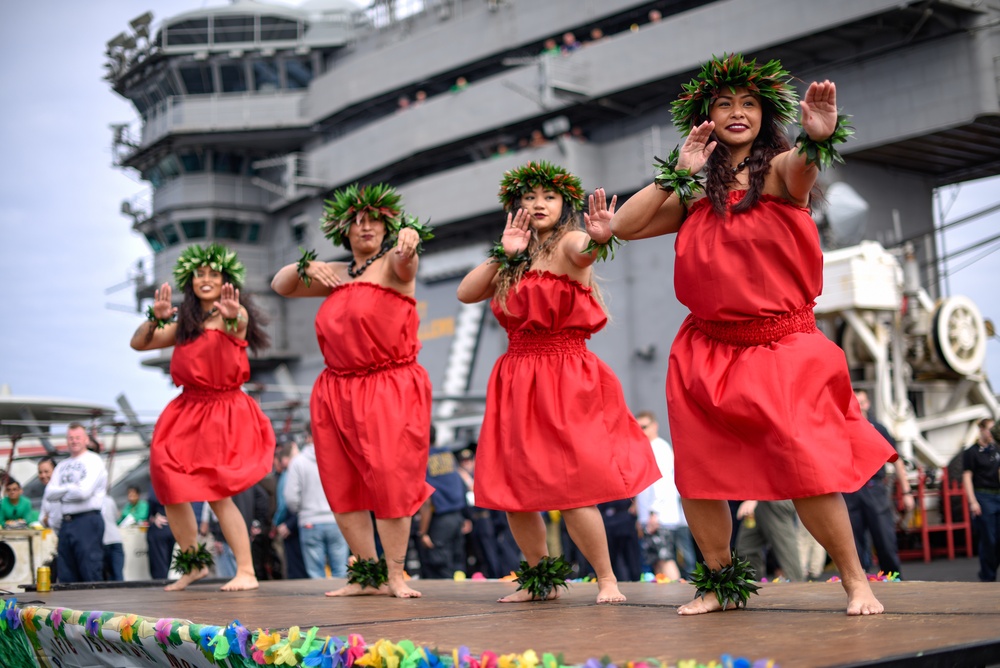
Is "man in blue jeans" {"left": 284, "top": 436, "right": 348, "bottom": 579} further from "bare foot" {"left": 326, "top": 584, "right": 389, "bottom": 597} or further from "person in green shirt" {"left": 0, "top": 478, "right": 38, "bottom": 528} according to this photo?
"bare foot" {"left": 326, "top": 584, "right": 389, "bottom": 597}

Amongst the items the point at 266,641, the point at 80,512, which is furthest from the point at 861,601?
the point at 80,512

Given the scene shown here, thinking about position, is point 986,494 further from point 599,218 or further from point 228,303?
point 228,303

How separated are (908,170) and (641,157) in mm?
6231

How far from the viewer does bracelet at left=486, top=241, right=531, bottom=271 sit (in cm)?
492

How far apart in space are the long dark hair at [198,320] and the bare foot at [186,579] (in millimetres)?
1514

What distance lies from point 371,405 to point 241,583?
169cm

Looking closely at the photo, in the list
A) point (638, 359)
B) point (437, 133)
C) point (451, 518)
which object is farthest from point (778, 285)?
point (437, 133)

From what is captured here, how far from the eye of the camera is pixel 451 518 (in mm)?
9891

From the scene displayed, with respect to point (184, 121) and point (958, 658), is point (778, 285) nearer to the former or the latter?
point (958, 658)

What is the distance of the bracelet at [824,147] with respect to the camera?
3506 millimetres

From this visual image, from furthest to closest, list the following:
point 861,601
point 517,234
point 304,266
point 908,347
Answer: point 908,347 → point 304,266 → point 517,234 → point 861,601

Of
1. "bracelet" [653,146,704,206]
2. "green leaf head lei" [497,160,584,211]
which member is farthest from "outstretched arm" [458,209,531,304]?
"bracelet" [653,146,704,206]

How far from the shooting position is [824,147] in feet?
11.5

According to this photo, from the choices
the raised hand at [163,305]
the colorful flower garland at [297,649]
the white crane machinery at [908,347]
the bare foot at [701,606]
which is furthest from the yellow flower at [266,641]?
the white crane machinery at [908,347]
